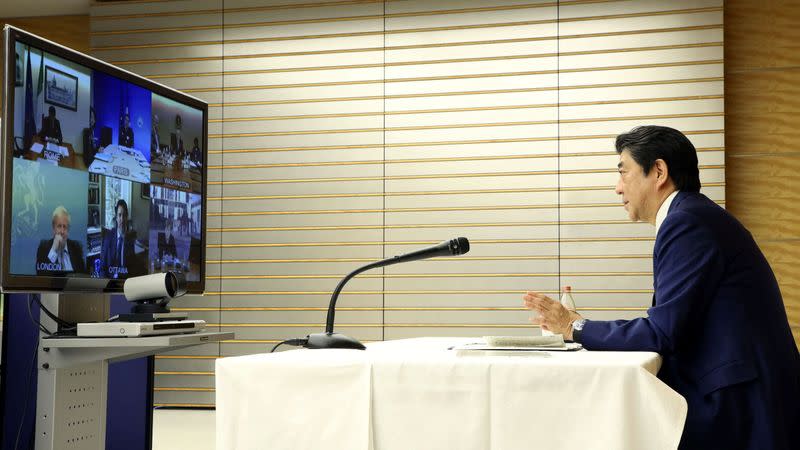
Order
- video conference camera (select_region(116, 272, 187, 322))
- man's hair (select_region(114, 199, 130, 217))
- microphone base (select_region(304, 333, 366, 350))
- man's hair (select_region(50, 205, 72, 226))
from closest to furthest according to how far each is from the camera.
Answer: microphone base (select_region(304, 333, 366, 350)), man's hair (select_region(50, 205, 72, 226)), video conference camera (select_region(116, 272, 187, 322)), man's hair (select_region(114, 199, 130, 217))

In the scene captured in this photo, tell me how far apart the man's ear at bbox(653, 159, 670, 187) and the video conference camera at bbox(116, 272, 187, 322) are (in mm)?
1792

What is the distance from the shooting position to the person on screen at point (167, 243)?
3.67m

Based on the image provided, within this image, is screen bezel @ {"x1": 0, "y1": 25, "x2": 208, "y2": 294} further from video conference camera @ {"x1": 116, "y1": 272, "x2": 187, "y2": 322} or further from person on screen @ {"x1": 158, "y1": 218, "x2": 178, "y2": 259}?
person on screen @ {"x1": 158, "y1": 218, "x2": 178, "y2": 259}

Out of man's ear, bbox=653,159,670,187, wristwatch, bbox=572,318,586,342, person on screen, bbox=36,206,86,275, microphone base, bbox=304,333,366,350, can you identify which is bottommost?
microphone base, bbox=304,333,366,350

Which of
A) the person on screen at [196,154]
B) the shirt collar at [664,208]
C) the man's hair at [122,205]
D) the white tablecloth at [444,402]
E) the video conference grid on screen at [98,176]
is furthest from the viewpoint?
the person on screen at [196,154]

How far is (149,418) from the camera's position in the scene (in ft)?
13.5

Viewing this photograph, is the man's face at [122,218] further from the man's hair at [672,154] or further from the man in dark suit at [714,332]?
the man's hair at [672,154]

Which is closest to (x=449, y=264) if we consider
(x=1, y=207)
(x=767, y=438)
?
(x=1, y=207)

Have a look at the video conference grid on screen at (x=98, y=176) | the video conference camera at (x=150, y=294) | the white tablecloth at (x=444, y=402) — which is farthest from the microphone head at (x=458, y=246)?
the video conference grid on screen at (x=98, y=176)

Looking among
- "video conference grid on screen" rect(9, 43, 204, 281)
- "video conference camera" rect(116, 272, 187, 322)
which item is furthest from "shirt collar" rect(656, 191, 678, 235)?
"video conference grid on screen" rect(9, 43, 204, 281)

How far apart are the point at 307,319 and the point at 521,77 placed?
7.68 feet

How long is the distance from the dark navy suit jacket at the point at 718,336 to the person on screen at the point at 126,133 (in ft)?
6.79

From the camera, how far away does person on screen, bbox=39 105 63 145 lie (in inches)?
118

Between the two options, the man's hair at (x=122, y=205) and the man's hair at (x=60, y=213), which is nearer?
the man's hair at (x=60, y=213)
